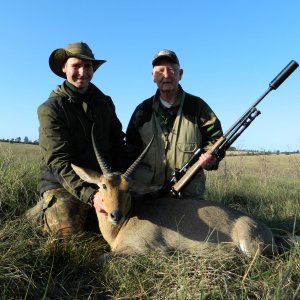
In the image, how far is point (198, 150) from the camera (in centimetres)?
604

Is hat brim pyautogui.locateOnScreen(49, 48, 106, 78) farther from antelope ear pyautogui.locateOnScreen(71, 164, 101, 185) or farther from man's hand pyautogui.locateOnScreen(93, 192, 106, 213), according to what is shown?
man's hand pyautogui.locateOnScreen(93, 192, 106, 213)

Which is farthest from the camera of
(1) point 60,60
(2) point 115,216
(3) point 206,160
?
(1) point 60,60

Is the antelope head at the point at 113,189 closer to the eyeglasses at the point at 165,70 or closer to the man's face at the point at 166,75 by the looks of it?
the man's face at the point at 166,75

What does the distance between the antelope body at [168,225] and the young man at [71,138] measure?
25 cm

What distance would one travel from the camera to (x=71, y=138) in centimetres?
577

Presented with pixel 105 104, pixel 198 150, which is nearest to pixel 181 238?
pixel 198 150

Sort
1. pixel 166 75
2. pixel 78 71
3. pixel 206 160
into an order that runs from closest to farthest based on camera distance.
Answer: pixel 206 160
pixel 78 71
pixel 166 75

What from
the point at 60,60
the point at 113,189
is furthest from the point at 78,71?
the point at 113,189

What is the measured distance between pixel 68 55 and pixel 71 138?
46.0 inches

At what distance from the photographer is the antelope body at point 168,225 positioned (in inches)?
193

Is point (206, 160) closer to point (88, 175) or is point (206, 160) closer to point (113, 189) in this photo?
point (113, 189)

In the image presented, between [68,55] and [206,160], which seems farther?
[68,55]

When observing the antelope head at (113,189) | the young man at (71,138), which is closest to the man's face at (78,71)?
the young man at (71,138)

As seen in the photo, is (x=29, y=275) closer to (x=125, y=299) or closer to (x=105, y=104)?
(x=125, y=299)
